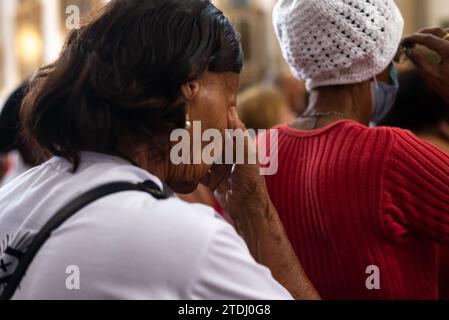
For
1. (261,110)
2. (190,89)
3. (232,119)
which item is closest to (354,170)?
(232,119)

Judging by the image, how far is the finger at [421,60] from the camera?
6.40 ft

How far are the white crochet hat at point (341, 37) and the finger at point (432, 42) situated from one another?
6 centimetres

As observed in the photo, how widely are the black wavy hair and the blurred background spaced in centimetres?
642

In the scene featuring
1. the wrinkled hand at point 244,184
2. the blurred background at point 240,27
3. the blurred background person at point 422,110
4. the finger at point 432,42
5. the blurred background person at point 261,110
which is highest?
the finger at point 432,42

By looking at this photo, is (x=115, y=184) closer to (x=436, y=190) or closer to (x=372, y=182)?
(x=372, y=182)

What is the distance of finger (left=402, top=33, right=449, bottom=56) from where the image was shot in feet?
6.26

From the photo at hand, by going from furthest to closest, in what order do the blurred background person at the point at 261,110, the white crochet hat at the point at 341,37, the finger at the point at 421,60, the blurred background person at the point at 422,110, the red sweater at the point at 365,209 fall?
the blurred background person at the point at 261,110 < the blurred background person at the point at 422,110 < the finger at the point at 421,60 < the white crochet hat at the point at 341,37 < the red sweater at the point at 365,209

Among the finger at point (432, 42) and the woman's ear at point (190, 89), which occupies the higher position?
the woman's ear at point (190, 89)

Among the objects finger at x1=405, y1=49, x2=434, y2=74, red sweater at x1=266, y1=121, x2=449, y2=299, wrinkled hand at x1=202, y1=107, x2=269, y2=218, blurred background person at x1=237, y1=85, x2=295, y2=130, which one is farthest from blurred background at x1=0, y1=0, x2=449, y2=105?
wrinkled hand at x1=202, y1=107, x2=269, y2=218

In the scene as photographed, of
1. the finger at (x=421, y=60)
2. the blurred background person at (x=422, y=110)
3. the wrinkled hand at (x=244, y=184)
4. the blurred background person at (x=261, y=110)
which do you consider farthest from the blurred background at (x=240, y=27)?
the wrinkled hand at (x=244, y=184)

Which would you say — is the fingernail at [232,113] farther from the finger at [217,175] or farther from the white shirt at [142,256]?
the white shirt at [142,256]

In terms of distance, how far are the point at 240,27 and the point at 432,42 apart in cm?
839

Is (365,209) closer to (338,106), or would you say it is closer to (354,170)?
(354,170)
